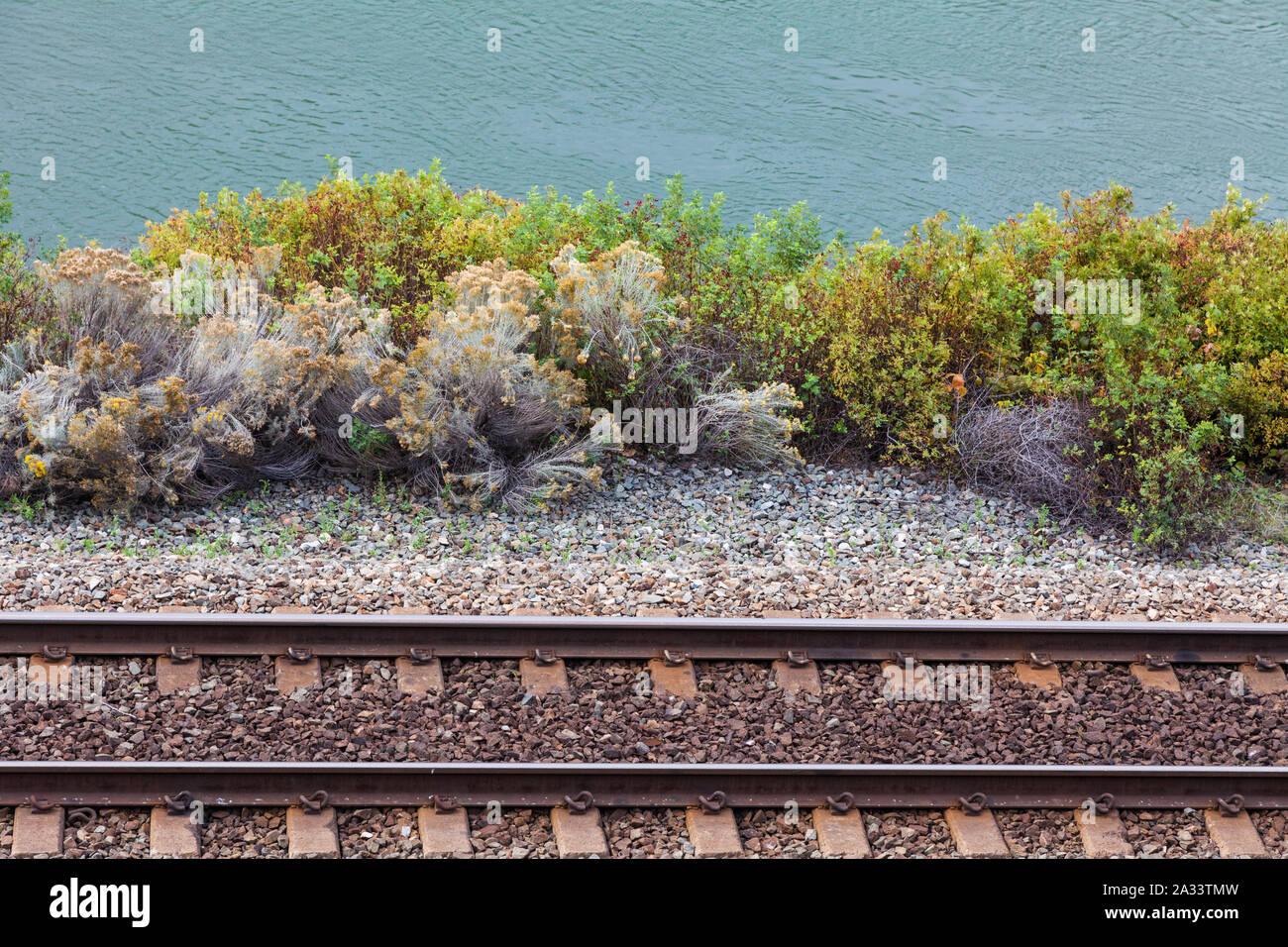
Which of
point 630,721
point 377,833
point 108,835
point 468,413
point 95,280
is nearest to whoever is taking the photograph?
point 108,835

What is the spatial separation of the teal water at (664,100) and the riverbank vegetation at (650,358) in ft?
26.6

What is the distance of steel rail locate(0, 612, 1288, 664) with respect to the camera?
653 centimetres

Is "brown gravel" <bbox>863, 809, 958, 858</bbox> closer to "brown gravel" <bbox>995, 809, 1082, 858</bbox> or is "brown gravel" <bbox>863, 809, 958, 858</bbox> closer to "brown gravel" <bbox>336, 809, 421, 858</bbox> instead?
"brown gravel" <bbox>995, 809, 1082, 858</bbox>

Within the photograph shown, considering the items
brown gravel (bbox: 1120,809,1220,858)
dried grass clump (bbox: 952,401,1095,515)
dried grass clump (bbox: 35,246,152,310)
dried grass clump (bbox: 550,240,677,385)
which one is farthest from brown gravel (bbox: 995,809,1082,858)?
dried grass clump (bbox: 35,246,152,310)

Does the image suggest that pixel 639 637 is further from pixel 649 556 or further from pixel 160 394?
pixel 160 394

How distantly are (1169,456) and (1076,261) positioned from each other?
3203 millimetres

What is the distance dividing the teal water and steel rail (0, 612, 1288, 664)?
12634mm

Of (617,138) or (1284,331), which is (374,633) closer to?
(1284,331)

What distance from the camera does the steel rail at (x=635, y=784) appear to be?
5.67 m

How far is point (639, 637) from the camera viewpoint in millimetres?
6832

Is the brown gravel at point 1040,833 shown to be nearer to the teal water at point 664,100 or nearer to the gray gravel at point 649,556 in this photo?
the gray gravel at point 649,556

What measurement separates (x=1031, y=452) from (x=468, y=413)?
3937mm

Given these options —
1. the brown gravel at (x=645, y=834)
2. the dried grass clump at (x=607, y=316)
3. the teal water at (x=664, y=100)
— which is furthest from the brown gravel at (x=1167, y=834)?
the teal water at (x=664, y=100)

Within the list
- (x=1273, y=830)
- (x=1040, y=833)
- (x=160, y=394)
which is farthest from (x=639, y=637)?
(x=160, y=394)
